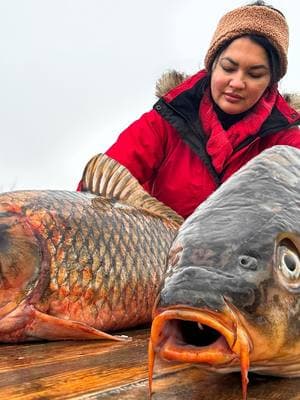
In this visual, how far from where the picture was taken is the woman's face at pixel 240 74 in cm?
374

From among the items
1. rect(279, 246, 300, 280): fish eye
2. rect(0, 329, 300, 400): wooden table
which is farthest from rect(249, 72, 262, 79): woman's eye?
rect(279, 246, 300, 280): fish eye

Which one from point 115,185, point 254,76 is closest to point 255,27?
point 254,76

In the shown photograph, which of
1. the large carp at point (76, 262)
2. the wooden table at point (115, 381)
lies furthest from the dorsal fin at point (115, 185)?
the wooden table at point (115, 381)

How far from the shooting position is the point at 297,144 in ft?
12.9

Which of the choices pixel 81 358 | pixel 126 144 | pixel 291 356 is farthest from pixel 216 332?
pixel 126 144

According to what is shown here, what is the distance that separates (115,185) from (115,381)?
1.55m

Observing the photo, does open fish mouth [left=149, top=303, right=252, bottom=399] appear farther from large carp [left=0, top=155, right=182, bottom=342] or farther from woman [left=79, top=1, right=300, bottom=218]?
woman [left=79, top=1, right=300, bottom=218]

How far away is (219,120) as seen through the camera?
3969mm

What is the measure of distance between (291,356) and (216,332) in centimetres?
19

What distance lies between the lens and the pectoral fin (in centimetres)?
231

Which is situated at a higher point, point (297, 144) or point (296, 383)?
point (297, 144)

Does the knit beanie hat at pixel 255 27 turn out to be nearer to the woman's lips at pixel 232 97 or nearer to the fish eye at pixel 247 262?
the woman's lips at pixel 232 97

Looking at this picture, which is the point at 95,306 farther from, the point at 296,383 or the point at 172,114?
the point at 172,114

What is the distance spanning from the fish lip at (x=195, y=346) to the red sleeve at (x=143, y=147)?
8.80 feet
